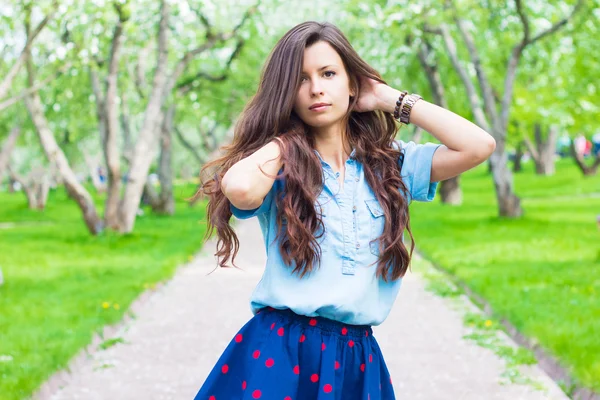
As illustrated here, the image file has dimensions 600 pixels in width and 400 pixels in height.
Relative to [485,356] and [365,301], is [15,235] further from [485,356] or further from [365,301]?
[365,301]

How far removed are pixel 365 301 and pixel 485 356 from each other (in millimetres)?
4096

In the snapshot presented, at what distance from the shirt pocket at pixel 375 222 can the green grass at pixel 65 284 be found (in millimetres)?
711

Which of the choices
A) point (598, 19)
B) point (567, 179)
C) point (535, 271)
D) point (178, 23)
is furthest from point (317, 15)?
point (535, 271)

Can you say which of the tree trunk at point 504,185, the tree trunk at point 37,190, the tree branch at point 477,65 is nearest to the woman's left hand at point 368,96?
the tree branch at point 477,65

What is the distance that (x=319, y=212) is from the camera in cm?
248

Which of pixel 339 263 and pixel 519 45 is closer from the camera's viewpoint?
pixel 339 263

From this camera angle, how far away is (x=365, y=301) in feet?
8.05

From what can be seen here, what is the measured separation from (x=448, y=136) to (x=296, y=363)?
0.80 meters

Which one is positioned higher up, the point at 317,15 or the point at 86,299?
the point at 317,15

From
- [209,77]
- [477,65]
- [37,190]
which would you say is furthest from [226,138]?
[37,190]

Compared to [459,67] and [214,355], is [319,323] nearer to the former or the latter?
[214,355]

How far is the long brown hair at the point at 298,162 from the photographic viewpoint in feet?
7.98

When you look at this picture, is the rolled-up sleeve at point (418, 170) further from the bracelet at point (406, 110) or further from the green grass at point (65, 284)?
the green grass at point (65, 284)

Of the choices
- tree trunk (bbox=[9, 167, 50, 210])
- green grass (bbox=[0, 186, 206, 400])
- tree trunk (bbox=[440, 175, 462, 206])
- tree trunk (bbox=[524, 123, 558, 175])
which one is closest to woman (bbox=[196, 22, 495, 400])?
green grass (bbox=[0, 186, 206, 400])
